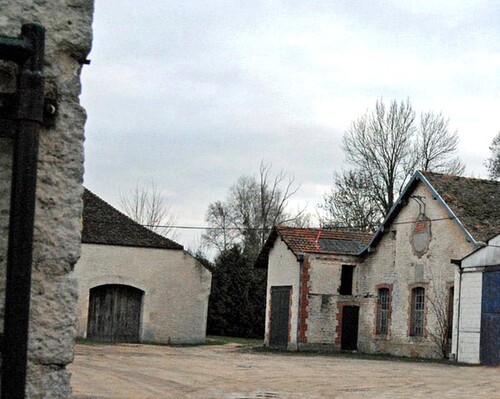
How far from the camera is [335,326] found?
109 ft

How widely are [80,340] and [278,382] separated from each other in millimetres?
15724

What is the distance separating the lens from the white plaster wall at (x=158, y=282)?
31.4 m

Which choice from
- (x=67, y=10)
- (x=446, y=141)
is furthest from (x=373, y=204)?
(x=67, y=10)

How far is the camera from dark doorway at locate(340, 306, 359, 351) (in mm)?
33469

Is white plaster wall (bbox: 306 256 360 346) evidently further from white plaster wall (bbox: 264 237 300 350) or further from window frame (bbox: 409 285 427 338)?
window frame (bbox: 409 285 427 338)

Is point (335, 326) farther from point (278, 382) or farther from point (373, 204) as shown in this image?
point (278, 382)

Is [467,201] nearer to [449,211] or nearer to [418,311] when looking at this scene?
[449,211]

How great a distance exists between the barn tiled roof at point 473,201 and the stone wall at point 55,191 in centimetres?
2482

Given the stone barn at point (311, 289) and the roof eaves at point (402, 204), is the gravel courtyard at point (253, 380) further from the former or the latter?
the stone barn at point (311, 289)

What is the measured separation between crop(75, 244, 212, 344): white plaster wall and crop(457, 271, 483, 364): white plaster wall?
10.3m

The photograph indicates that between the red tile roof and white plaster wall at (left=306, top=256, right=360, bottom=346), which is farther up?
the red tile roof

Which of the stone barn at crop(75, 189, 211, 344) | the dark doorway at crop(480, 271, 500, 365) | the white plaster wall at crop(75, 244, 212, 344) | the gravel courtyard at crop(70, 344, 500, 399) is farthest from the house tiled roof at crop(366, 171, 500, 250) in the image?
the stone barn at crop(75, 189, 211, 344)

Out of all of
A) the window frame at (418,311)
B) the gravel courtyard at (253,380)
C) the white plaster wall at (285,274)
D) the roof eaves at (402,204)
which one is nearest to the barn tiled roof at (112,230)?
the white plaster wall at (285,274)

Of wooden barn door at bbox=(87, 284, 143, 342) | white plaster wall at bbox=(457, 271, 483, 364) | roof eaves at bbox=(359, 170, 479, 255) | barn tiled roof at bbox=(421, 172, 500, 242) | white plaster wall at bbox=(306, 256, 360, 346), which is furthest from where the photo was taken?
white plaster wall at bbox=(306, 256, 360, 346)
